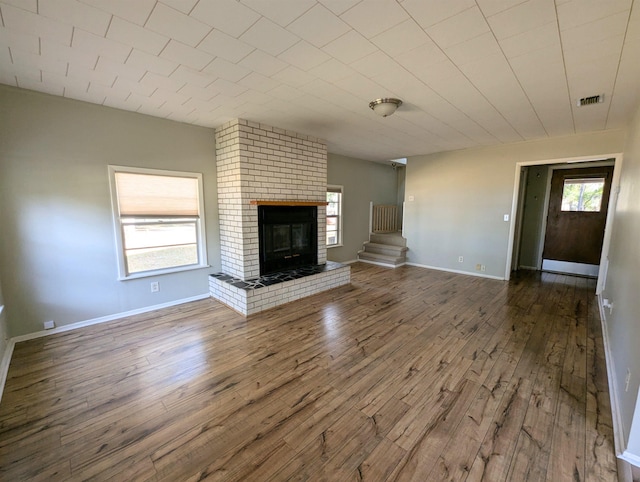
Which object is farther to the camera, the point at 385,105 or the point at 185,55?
the point at 385,105

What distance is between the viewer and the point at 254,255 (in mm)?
3867

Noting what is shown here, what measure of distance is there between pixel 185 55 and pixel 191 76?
366 mm

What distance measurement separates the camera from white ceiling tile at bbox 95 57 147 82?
83.9 inches

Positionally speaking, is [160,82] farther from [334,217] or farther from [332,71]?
[334,217]

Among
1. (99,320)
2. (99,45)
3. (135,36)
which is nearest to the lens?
(135,36)

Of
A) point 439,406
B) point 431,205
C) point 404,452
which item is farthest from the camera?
point 431,205

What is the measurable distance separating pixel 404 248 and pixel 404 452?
5.09m

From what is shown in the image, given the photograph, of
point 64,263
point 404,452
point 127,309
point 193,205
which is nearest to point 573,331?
Result: point 404,452

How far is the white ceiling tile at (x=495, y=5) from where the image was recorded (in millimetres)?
1493

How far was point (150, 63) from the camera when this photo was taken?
7.04 feet

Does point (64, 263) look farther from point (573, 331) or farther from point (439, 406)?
point (573, 331)

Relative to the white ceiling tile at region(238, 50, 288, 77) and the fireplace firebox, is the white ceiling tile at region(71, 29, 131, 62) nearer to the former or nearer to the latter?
the white ceiling tile at region(238, 50, 288, 77)

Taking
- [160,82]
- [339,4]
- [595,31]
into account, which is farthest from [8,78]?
[595,31]

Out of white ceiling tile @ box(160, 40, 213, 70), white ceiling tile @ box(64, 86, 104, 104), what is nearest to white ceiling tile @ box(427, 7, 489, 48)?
white ceiling tile @ box(160, 40, 213, 70)
